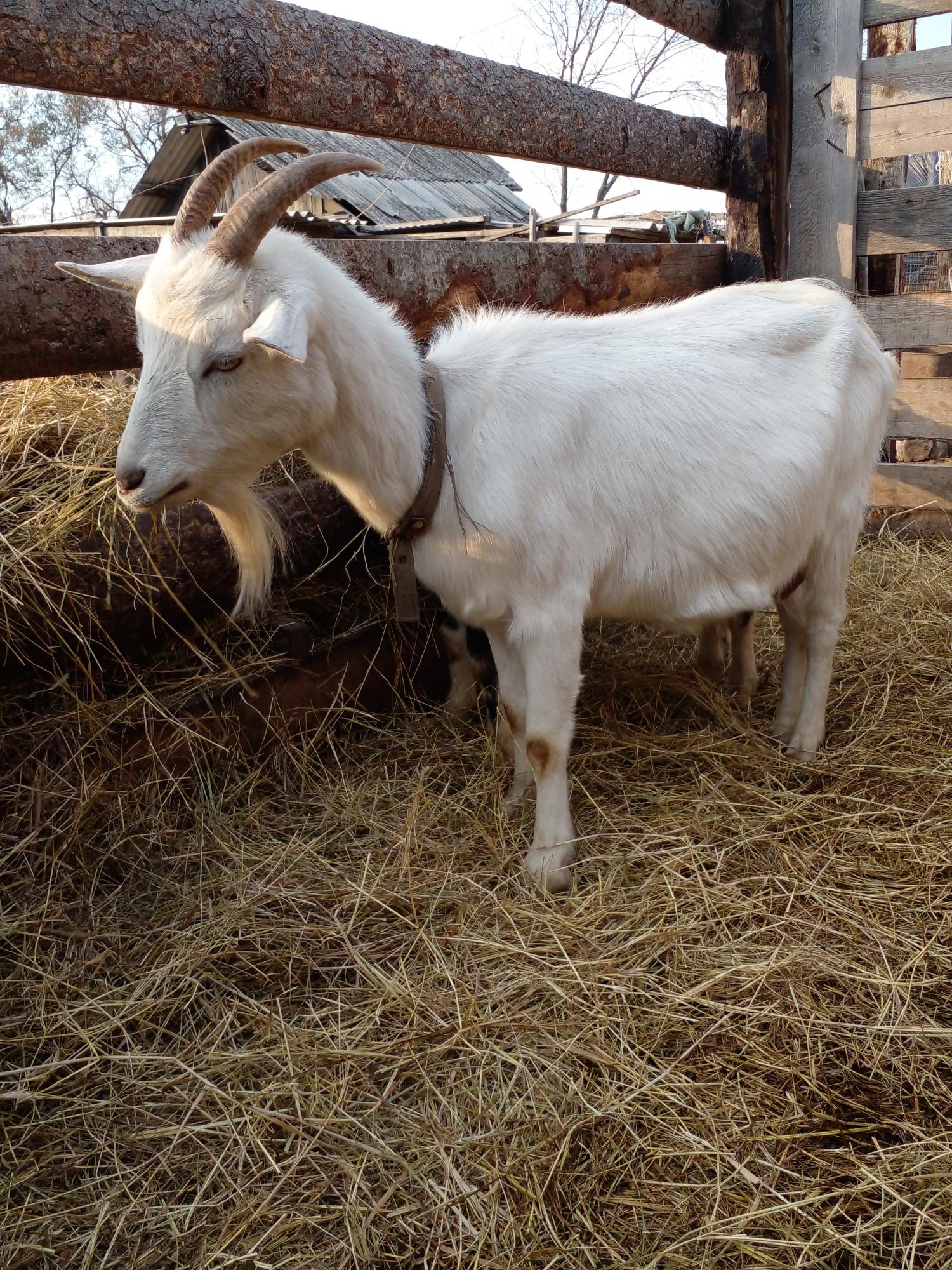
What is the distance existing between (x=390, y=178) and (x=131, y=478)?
1002 cm

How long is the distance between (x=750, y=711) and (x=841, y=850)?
94 cm

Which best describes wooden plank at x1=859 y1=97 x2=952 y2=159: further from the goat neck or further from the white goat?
the goat neck

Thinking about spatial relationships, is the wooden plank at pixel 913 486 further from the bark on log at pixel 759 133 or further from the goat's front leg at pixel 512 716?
the goat's front leg at pixel 512 716

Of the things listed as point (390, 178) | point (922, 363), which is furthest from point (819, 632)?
point (390, 178)

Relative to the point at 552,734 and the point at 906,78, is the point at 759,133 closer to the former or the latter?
the point at 906,78

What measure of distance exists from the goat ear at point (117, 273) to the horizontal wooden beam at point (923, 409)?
350 cm

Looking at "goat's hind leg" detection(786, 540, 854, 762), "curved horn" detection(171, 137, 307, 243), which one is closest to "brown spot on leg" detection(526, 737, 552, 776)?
"goat's hind leg" detection(786, 540, 854, 762)

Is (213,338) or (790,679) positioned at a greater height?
(213,338)

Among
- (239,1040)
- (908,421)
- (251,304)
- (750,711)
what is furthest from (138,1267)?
(908,421)

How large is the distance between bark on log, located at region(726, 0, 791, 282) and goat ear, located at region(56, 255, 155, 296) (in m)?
2.98

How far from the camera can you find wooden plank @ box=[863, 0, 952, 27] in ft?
13.3

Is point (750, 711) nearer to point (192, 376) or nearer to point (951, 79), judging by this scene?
point (192, 376)

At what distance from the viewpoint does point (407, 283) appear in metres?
3.15

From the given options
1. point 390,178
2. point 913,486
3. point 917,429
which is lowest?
point 913,486
